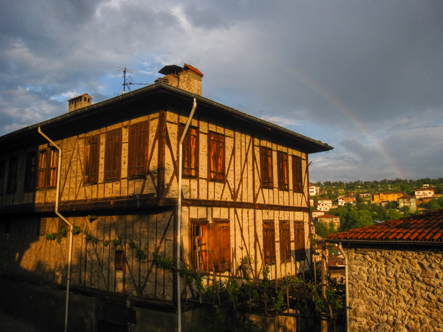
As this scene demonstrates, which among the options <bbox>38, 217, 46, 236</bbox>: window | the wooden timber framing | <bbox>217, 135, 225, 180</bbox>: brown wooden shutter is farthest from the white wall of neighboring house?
<bbox>38, 217, 46, 236</bbox>: window

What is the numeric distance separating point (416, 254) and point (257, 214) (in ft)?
20.3

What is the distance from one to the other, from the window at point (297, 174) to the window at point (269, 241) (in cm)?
300

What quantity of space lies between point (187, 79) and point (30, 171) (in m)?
8.93

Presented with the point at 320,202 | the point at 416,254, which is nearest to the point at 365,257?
the point at 416,254

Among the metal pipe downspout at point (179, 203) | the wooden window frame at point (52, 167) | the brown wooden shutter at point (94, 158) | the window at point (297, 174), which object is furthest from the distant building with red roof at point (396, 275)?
the wooden window frame at point (52, 167)

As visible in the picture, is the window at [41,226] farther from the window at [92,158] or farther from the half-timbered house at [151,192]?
the window at [92,158]

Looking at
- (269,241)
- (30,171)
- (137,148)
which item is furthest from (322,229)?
(137,148)

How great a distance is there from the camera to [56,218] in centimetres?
1514

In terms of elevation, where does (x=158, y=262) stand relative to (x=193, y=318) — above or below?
above

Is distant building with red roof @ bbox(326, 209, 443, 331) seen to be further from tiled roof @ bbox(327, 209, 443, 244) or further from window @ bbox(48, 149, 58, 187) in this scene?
window @ bbox(48, 149, 58, 187)

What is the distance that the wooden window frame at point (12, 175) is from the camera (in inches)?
675

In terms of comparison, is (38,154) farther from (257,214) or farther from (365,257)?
(365,257)

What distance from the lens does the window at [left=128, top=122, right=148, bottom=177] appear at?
11.3 meters

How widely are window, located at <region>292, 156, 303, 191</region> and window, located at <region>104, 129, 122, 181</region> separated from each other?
337 inches
